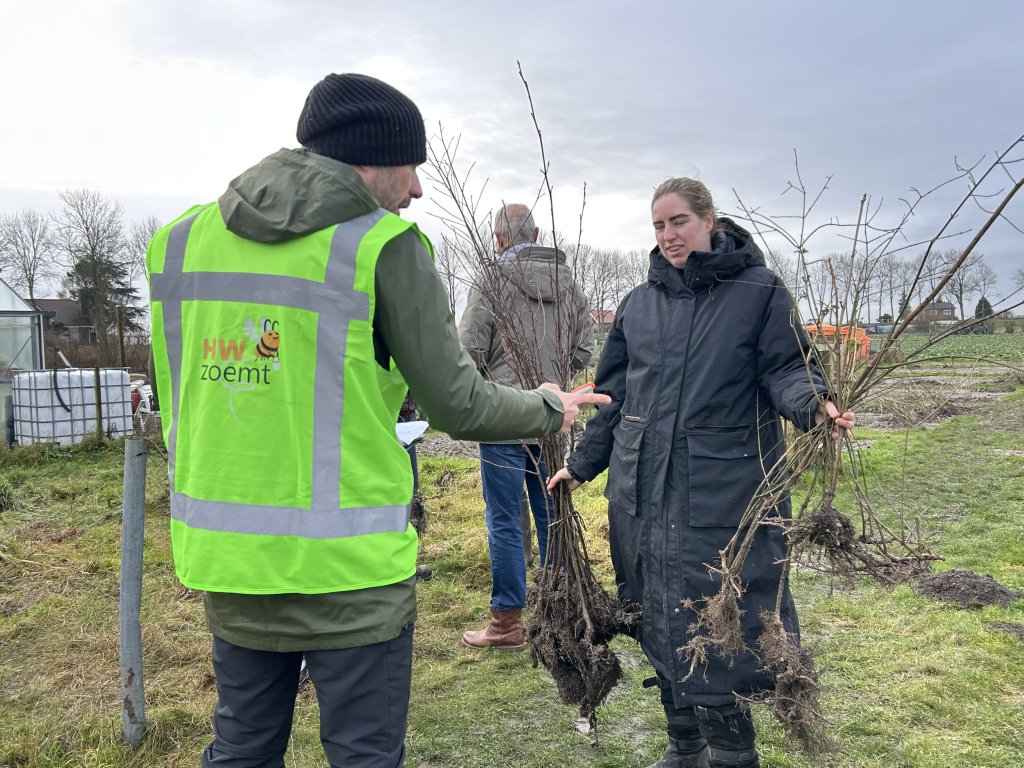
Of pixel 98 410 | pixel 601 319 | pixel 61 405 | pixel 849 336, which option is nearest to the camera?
pixel 849 336

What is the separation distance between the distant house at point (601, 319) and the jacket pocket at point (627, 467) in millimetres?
899

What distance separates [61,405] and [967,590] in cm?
1049

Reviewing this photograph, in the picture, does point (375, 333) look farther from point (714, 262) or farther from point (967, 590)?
point (967, 590)

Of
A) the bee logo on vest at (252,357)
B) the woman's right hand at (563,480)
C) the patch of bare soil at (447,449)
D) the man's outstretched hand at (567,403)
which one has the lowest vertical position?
the patch of bare soil at (447,449)

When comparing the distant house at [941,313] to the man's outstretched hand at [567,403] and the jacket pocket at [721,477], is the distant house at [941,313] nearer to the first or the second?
the jacket pocket at [721,477]

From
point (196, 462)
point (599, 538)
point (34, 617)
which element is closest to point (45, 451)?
point (34, 617)

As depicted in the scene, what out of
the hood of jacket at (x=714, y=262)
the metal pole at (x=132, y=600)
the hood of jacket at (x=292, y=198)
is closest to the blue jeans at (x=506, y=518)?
the hood of jacket at (x=714, y=262)

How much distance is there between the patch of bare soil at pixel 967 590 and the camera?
13.3 feet

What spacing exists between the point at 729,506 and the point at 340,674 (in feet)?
3.87

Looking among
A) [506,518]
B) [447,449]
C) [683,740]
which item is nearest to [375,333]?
[683,740]

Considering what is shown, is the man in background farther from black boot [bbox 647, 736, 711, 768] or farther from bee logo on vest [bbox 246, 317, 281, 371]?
bee logo on vest [bbox 246, 317, 281, 371]

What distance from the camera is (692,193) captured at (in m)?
2.31

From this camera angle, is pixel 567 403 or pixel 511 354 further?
pixel 511 354

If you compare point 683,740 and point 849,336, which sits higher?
point 849,336
